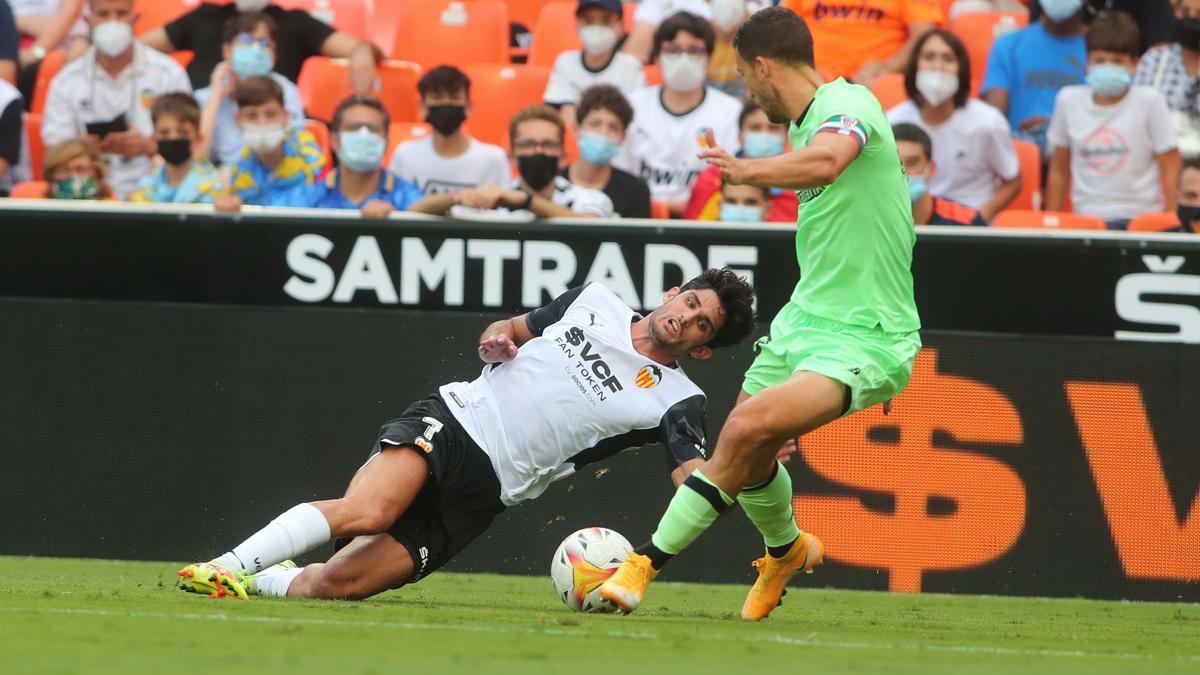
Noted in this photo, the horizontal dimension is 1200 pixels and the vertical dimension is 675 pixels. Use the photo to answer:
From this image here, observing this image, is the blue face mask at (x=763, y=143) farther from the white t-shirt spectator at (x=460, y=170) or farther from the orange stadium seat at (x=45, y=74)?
the orange stadium seat at (x=45, y=74)

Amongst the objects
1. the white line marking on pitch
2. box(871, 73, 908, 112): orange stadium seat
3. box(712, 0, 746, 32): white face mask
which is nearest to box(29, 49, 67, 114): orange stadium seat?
box(712, 0, 746, 32): white face mask

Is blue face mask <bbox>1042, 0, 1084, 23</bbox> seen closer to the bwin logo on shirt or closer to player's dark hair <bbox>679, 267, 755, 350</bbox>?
player's dark hair <bbox>679, 267, 755, 350</bbox>

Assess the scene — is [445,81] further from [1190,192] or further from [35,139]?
[1190,192]

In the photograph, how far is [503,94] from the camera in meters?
12.2

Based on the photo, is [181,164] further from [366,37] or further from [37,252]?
[366,37]

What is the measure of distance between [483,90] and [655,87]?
1541 millimetres

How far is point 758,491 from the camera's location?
22.1ft

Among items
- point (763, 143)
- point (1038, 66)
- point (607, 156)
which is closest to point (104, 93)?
point (607, 156)

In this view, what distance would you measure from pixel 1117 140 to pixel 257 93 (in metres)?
5.32

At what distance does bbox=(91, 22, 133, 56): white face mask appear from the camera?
38.7 feet

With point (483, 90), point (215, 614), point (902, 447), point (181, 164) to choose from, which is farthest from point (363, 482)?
point (483, 90)

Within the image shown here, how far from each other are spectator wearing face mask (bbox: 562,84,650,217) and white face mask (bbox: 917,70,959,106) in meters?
1.85

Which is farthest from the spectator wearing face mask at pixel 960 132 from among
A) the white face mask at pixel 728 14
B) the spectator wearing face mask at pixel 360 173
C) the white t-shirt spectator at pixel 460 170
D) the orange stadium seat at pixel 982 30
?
the spectator wearing face mask at pixel 360 173

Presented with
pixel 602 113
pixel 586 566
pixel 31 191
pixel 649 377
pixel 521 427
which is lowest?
pixel 586 566
